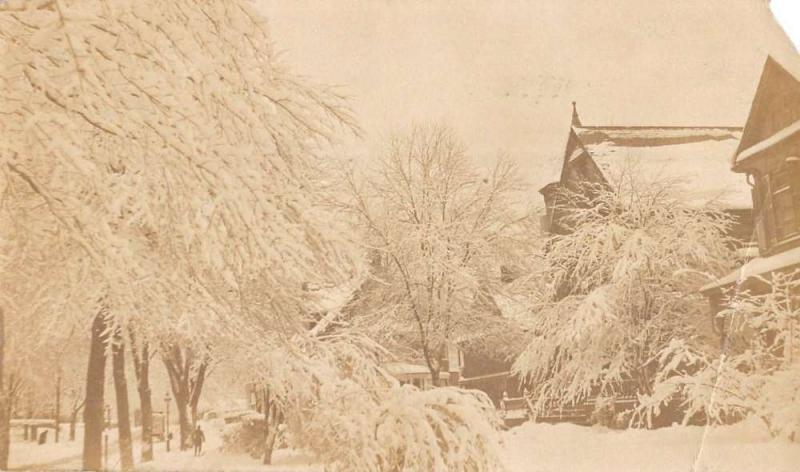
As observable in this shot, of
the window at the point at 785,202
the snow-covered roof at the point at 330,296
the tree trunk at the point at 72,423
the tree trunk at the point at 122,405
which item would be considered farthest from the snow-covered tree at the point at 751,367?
the tree trunk at the point at 72,423

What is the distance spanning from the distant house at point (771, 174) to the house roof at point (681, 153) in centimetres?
9

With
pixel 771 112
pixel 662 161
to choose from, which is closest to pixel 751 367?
pixel 662 161

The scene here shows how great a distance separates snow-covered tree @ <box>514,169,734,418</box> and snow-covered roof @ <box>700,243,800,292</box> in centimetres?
8

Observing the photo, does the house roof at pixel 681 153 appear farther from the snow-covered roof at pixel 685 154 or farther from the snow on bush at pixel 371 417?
the snow on bush at pixel 371 417

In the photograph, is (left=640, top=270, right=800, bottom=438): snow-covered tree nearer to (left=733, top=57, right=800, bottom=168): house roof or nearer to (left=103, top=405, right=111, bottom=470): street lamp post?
(left=733, top=57, right=800, bottom=168): house roof

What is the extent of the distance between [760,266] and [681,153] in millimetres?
798

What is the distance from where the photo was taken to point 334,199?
12.8 feet

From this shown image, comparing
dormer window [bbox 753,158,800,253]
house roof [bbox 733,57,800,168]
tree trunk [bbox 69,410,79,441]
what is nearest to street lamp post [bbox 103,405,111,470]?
tree trunk [bbox 69,410,79,441]

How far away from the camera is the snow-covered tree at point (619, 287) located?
13.5ft

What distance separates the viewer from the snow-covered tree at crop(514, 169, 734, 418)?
4.10m

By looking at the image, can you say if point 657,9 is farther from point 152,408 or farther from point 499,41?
point 152,408

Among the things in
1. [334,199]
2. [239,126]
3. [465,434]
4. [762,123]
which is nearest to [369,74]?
[334,199]

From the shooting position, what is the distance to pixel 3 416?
10.9 feet

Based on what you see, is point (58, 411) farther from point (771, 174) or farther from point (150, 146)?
point (771, 174)
